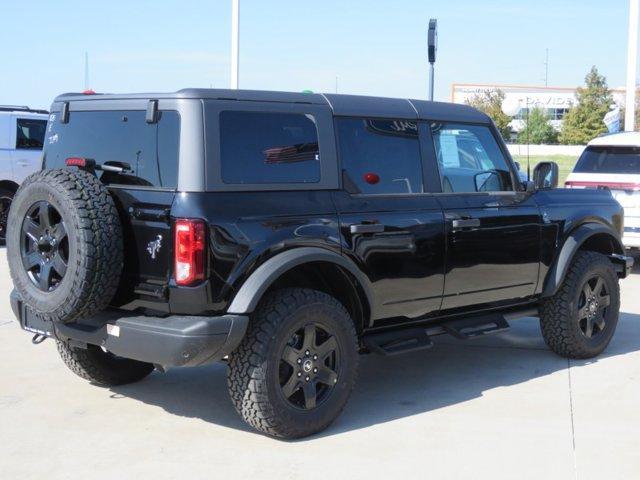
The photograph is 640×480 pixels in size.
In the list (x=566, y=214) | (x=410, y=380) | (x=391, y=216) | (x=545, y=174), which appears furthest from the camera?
(x=566, y=214)

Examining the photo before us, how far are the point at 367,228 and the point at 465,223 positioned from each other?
918 mm

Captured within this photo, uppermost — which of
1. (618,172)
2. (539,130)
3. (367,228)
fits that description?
(539,130)

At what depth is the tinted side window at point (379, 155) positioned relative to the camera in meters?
5.48

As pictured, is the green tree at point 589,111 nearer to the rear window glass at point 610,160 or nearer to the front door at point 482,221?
the rear window glass at point 610,160

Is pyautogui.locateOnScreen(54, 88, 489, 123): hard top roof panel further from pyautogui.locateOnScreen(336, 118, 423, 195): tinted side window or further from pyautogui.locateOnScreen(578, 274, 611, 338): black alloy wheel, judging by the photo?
pyautogui.locateOnScreen(578, 274, 611, 338): black alloy wheel

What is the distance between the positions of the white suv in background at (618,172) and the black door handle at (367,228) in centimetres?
661

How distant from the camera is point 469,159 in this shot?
20.8 ft

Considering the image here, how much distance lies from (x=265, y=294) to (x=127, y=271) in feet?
2.45

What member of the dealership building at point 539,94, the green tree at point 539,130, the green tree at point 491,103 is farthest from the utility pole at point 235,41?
the dealership building at point 539,94

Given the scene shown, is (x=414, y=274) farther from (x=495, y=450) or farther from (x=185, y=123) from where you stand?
(x=185, y=123)

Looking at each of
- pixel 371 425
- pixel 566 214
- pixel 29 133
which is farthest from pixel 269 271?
pixel 29 133

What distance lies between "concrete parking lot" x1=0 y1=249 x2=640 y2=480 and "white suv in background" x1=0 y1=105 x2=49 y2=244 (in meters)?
8.03

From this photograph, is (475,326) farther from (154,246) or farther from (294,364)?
(154,246)

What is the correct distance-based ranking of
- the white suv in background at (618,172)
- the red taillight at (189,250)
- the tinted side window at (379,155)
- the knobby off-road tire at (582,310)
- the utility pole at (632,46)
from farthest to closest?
the utility pole at (632,46) < the white suv in background at (618,172) < the knobby off-road tire at (582,310) < the tinted side window at (379,155) < the red taillight at (189,250)
